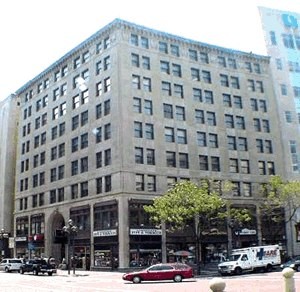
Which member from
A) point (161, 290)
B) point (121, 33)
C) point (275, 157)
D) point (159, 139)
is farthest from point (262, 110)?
point (161, 290)

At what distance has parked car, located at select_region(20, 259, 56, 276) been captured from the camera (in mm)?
44688

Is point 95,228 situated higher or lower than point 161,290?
higher

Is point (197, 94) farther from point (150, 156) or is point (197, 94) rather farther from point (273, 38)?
point (273, 38)

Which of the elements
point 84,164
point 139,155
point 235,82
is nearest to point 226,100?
point 235,82

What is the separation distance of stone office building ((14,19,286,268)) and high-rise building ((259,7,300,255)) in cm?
166

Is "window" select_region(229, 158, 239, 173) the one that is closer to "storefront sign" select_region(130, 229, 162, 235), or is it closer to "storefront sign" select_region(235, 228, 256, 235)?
"storefront sign" select_region(235, 228, 256, 235)

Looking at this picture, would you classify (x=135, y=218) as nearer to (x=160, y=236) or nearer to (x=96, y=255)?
(x=160, y=236)

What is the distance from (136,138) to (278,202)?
19.0 m

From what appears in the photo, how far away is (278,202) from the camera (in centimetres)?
5319

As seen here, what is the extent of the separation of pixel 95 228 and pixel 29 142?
25535mm

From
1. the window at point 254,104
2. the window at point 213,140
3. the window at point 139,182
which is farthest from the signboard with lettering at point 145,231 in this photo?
the window at point 254,104

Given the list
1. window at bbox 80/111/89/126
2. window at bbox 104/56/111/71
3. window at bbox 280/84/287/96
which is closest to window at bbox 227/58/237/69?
window at bbox 280/84/287/96

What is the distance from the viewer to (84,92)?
58.8 meters

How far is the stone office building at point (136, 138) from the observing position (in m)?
50.3
